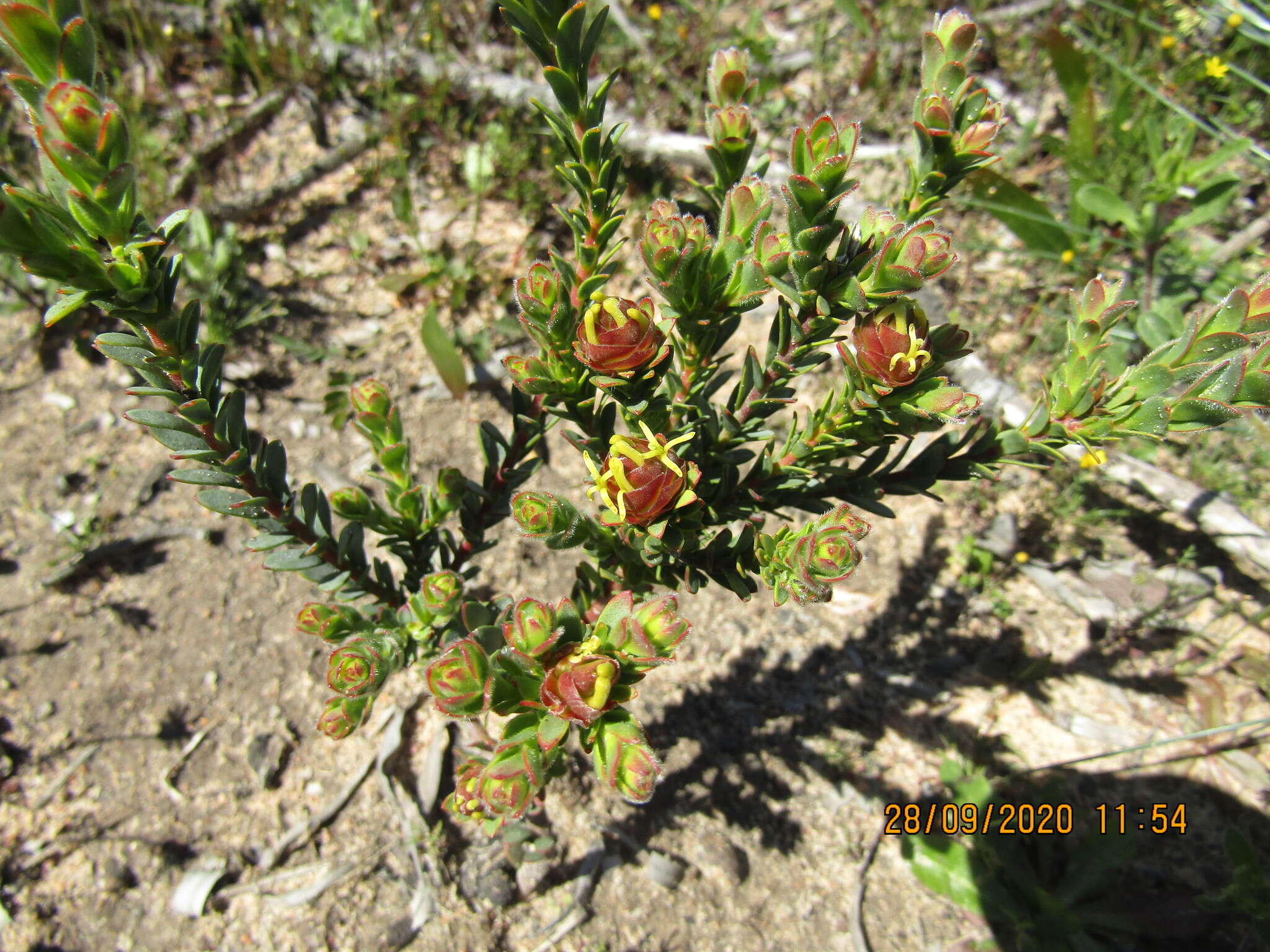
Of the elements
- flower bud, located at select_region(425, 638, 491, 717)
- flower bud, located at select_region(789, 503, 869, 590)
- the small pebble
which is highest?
flower bud, located at select_region(789, 503, 869, 590)

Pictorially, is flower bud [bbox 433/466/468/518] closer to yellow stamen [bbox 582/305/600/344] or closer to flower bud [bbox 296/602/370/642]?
flower bud [bbox 296/602/370/642]

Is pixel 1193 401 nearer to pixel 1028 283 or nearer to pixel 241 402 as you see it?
pixel 241 402

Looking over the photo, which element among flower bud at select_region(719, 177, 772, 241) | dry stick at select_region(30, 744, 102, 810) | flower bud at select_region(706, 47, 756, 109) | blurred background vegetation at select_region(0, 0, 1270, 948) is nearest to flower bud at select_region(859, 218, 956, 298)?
flower bud at select_region(719, 177, 772, 241)

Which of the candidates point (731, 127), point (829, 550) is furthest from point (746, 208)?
point (829, 550)

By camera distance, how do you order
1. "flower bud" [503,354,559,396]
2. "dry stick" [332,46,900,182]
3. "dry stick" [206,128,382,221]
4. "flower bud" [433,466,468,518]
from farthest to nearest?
"dry stick" [332,46,900,182] → "dry stick" [206,128,382,221] → "flower bud" [433,466,468,518] → "flower bud" [503,354,559,396]

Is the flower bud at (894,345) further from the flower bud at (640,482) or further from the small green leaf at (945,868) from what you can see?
the small green leaf at (945,868)

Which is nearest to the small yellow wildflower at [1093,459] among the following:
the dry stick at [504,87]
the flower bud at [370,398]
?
the flower bud at [370,398]
